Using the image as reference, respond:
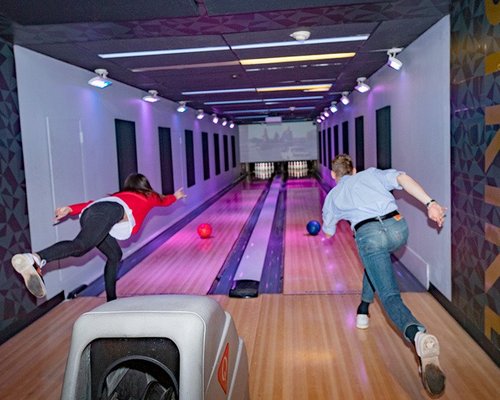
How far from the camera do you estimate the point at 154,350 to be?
169 cm

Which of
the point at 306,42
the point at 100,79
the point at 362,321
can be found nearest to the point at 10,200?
the point at 100,79

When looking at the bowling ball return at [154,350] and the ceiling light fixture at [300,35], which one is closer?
the bowling ball return at [154,350]

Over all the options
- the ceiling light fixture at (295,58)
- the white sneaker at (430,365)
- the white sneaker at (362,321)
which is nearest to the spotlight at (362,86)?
the ceiling light fixture at (295,58)

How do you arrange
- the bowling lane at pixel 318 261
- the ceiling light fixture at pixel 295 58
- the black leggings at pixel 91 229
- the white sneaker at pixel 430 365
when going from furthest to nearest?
1. the ceiling light fixture at pixel 295 58
2. the bowling lane at pixel 318 261
3. the black leggings at pixel 91 229
4. the white sneaker at pixel 430 365

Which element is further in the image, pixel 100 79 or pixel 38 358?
pixel 100 79

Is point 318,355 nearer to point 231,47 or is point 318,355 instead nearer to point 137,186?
point 137,186

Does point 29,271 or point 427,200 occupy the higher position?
point 427,200

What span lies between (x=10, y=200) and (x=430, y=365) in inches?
118

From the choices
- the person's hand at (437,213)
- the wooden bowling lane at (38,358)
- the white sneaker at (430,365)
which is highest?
the person's hand at (437,213)

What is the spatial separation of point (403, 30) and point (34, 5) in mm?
2698

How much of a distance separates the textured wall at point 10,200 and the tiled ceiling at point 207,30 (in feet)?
1.14

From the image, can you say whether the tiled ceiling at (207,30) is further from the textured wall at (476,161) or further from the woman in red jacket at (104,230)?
the woman in red jacket at (104,230)

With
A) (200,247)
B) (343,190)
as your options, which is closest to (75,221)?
(200,247)

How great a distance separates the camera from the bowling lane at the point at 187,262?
4.77 m
